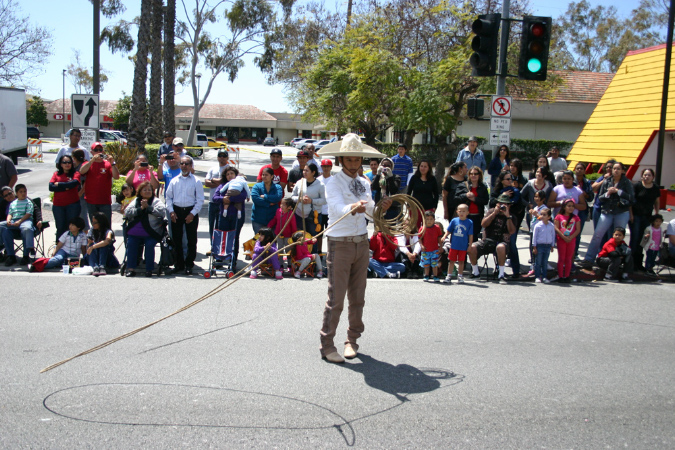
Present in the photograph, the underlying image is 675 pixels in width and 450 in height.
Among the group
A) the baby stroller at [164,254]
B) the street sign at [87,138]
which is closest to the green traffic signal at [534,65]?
the baby stroller at [164,254]

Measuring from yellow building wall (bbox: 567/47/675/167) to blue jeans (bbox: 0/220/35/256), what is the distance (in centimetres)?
1643

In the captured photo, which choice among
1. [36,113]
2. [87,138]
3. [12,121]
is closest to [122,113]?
[36,113]

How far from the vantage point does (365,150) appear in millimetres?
5715

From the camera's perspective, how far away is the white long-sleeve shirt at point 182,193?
9430 millimetres

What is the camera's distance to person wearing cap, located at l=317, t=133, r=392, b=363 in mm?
5477

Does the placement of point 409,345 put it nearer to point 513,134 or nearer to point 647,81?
point 647,81

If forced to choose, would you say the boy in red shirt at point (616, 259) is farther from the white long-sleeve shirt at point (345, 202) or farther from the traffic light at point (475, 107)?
the white long-sleeve shirt at point (345, 202)

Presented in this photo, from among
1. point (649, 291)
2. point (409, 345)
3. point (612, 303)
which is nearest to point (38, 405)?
point (409, 345)

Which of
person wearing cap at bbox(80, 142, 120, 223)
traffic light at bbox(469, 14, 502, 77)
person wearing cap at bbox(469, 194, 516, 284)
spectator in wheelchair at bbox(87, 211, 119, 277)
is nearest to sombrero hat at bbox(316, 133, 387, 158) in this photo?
person wearing cap at bbox(469, 194, 516, 284)

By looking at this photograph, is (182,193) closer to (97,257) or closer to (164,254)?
(164,254)

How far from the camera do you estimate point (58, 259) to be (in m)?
8.93

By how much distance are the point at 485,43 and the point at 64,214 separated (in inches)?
300

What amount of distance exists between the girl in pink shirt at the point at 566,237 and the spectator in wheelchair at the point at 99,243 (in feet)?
23.6

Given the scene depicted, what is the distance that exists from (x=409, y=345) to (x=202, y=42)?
140ft
